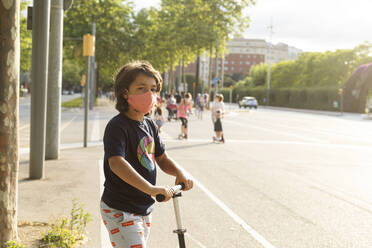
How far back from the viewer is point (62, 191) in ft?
22.6

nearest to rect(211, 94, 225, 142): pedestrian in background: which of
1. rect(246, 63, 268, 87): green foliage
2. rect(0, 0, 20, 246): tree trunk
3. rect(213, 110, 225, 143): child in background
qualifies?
rect(213, 110, 225, 143): child in background

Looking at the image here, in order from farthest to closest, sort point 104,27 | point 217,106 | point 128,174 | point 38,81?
point 104,27, point 217,106, point 38,81, point 128,174

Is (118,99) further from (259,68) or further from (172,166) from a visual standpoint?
(259,68)

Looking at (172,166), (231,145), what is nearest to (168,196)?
(172,166)

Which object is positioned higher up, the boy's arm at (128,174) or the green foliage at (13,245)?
the boy's arm at (128,174)

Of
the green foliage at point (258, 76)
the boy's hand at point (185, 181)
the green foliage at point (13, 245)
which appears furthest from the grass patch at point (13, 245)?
the green foliage at point (258, 76)

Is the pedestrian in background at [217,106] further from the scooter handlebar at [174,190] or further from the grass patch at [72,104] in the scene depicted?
the grass patch at [72,104]

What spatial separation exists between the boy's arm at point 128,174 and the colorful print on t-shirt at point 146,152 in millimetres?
141

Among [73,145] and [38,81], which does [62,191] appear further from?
[73,145]

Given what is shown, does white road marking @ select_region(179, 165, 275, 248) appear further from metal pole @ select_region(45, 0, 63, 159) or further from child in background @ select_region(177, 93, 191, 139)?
child in background @ select_region(177, 93, 191, 139)

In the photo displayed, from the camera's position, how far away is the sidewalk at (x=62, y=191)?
17.7 feet

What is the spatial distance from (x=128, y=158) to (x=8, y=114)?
178 centimetres

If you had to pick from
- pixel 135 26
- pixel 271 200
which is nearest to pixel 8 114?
pixel 271 200

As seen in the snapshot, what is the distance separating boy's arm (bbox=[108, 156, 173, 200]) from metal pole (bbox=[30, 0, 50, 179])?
5.04m
